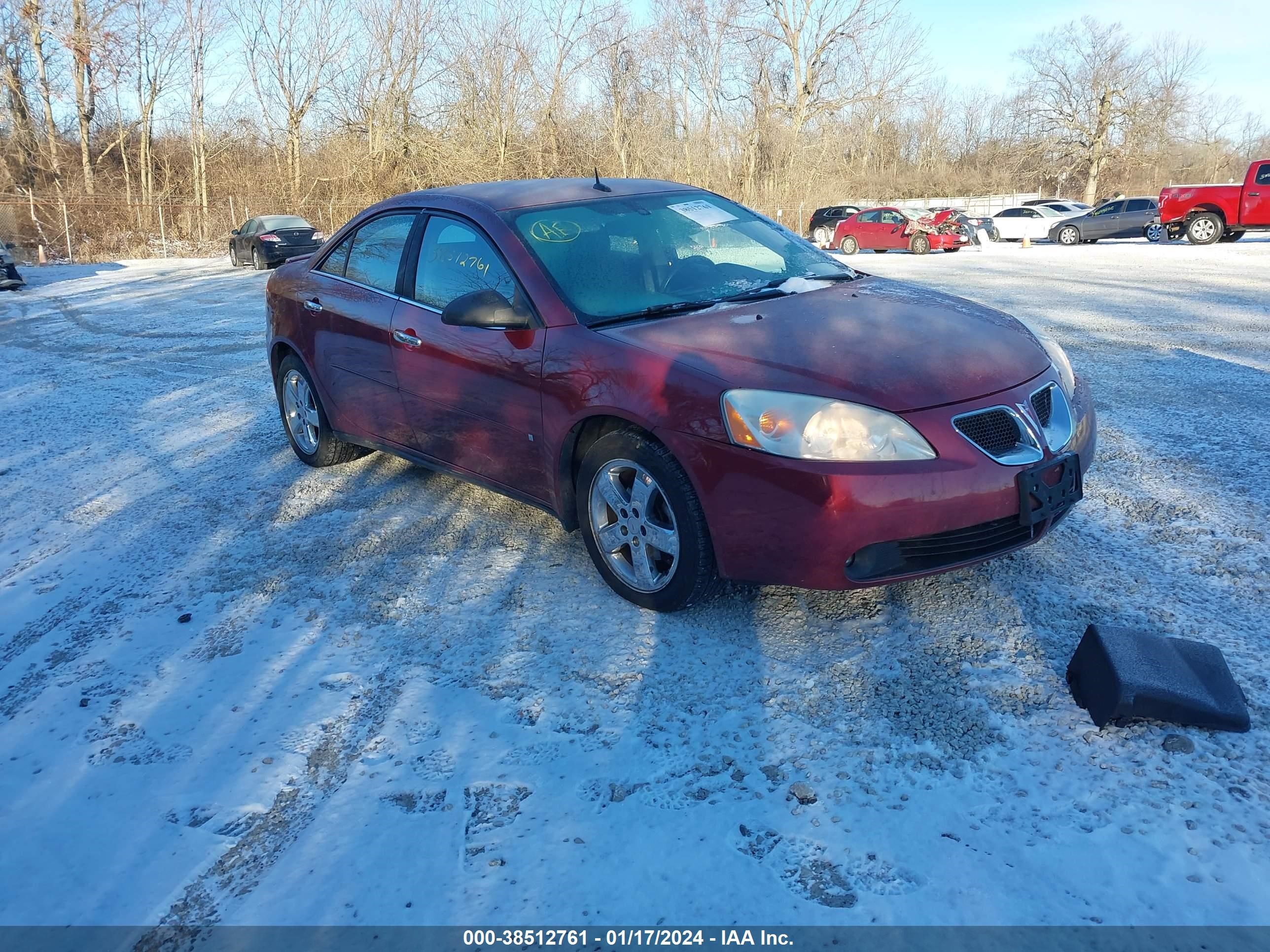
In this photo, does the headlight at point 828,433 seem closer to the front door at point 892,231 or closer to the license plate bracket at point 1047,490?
the license plate bracket at point 1047,490

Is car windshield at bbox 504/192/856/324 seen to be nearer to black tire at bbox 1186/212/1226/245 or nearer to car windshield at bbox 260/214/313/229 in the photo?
black tire at bbox 1186/212/1226/245

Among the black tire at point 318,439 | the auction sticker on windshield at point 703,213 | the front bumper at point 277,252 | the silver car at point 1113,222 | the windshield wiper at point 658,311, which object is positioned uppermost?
the silver car at point 1113,222

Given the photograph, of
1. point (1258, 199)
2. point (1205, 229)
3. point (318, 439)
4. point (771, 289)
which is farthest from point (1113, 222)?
point (318, 439)

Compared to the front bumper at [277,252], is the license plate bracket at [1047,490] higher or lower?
lower

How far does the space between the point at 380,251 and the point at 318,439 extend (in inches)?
50.2

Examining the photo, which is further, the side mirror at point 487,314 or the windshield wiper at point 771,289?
the windshield wiper at point 771,289

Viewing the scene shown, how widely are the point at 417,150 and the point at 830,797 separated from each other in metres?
37.7

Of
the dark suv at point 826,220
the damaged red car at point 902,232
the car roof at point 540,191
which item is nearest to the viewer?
the car roof at point 540,191

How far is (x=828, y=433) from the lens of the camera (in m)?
2.95

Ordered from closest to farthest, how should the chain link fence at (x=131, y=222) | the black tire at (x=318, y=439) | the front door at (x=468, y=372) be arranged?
the front door at (x=468, y=372) < the black tire at (x=318, y=439) < the chain link fence at (x=131, y=222)

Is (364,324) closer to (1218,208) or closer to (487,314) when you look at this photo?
(487,314)

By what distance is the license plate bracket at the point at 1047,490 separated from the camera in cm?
304

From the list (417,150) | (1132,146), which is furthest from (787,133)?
(1132,146)

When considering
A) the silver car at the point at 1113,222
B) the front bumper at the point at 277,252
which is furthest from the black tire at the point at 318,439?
the silver car at the point at 1113,222
